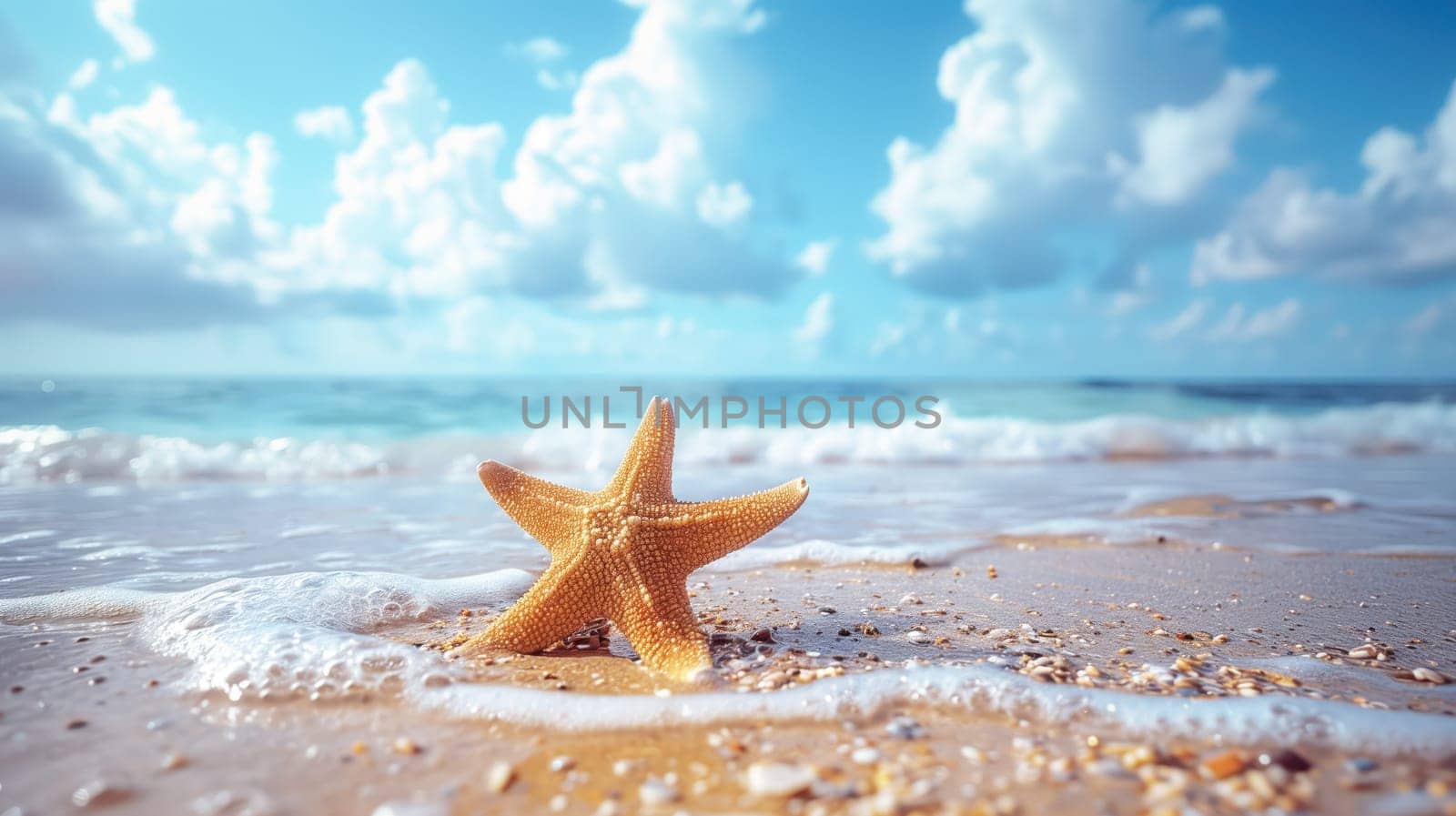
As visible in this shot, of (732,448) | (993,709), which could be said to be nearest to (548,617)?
(993,709)

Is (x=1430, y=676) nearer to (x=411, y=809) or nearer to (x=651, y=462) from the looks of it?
A: (x=651, y=462)

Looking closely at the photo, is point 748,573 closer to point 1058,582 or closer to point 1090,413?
point 1058,582

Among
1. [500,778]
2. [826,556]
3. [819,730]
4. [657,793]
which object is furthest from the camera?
[826,556]

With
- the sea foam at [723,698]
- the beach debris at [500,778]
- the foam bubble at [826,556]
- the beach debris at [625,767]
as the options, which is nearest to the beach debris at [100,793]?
the sea foam at [723,698]

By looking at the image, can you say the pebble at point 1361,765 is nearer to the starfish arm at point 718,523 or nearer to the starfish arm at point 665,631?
the starfish arm at point 718,523

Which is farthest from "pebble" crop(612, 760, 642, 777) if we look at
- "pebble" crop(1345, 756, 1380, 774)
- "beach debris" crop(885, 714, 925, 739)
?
"pebble" crop(1345, 756, 1380, 774)

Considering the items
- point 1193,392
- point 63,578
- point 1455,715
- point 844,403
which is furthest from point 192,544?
point 1193,392
